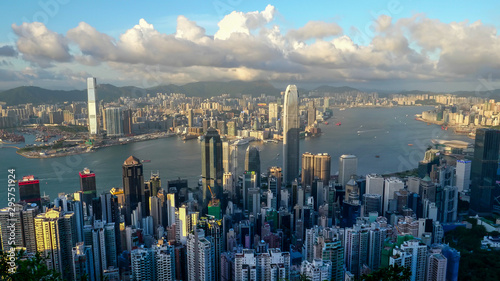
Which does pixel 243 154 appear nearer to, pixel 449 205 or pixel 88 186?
pixel 88 186

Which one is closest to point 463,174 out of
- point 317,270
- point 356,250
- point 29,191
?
point 356,250

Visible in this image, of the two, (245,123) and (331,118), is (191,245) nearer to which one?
(245,123)

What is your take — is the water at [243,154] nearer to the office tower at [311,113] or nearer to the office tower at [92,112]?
the office tower at [311,113]

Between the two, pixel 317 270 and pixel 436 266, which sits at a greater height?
pixel 317 270

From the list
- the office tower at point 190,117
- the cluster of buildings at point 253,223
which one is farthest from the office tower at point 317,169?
the office tower at point 190,117

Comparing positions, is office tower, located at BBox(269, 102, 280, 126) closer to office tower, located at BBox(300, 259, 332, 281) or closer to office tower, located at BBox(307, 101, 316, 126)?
office tower, located at BBox(307, 101, 316, 126)

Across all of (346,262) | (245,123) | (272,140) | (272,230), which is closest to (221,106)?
(245,123)
